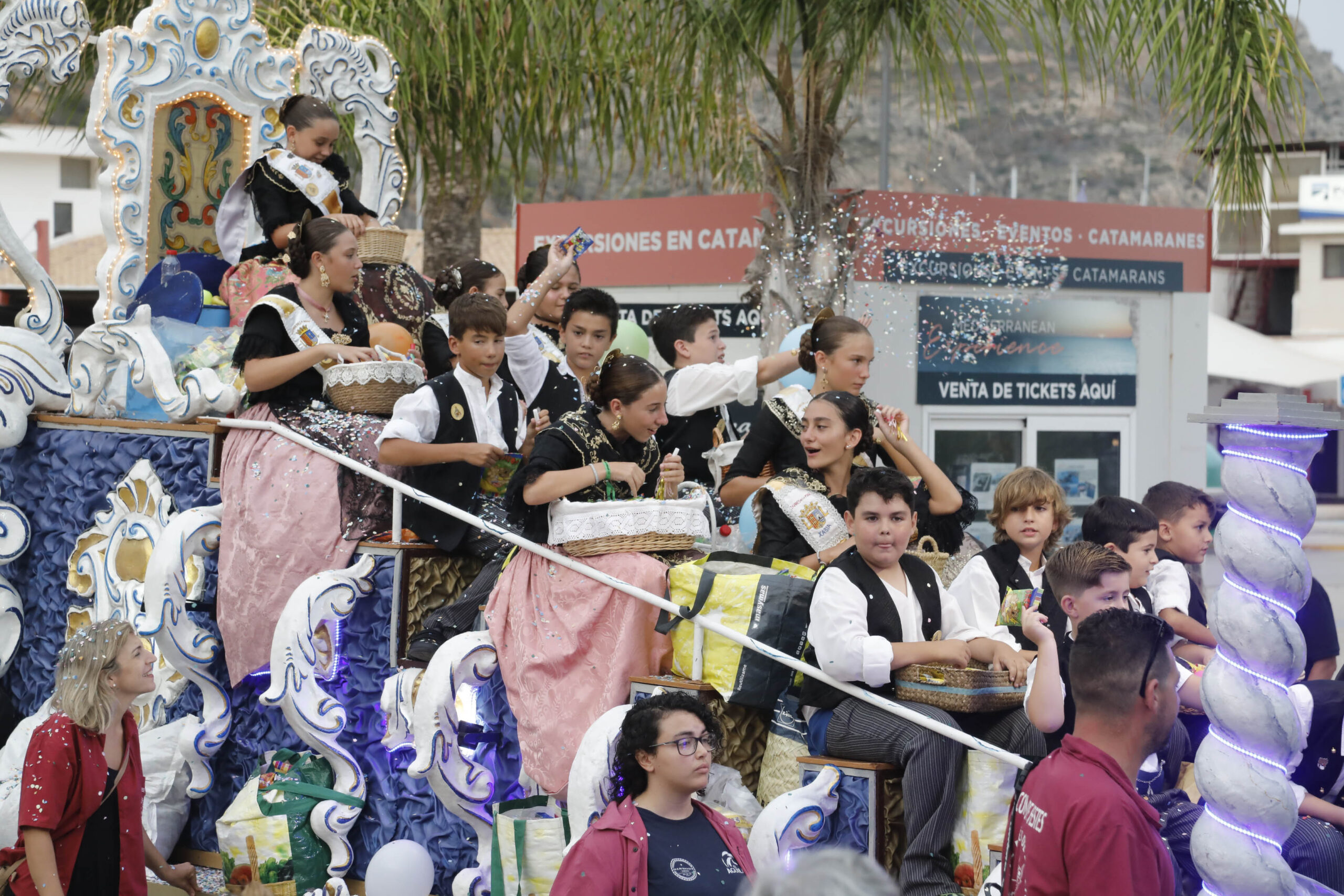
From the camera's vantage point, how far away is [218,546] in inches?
240

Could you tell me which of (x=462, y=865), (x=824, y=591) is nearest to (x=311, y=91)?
(x=462, y=865)

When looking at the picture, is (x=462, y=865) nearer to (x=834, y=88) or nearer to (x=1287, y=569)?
(x=1287, y=569)

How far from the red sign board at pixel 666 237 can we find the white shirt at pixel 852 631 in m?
6.36

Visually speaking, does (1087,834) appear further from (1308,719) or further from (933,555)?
(933,555)

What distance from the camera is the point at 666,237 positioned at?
11125mm

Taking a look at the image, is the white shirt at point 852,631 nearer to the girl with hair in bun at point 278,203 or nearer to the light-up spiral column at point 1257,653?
the light-up spiral column at point 1257,653

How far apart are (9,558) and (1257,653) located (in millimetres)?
5811

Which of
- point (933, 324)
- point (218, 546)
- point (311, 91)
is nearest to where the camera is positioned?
point (218, 546)

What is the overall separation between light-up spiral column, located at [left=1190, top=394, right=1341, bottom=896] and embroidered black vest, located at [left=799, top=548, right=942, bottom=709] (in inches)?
58.4

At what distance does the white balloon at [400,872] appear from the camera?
5.08 m

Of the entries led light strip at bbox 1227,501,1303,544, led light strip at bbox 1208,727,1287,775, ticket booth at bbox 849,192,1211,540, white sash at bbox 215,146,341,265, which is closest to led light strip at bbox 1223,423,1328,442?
led light strip at bbox 1227,501,1303,544

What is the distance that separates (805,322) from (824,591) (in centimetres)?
534

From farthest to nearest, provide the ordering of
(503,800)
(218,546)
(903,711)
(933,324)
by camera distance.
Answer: (933,324), (218,546), (503,800), (903,711)

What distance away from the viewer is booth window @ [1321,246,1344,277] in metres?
35.5
